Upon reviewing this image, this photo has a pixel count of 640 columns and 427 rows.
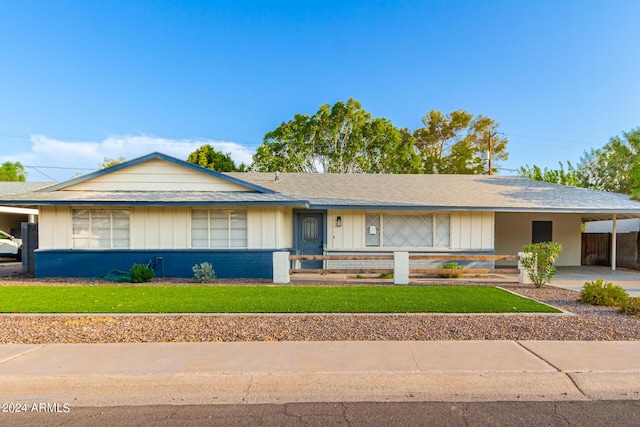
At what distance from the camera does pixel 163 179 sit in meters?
Answer: 13.4

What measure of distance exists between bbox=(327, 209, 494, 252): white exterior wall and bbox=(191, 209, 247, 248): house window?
3.19m

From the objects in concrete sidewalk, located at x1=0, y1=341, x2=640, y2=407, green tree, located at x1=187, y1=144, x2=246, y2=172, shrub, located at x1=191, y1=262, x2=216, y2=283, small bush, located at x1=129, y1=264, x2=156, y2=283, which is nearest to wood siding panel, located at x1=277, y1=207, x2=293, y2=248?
shrub, located at x1=191, y1=262, x2=216, y2=283

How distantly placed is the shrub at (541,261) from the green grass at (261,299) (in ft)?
5.06

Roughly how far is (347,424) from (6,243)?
70.1 feet

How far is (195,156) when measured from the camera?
3509cm

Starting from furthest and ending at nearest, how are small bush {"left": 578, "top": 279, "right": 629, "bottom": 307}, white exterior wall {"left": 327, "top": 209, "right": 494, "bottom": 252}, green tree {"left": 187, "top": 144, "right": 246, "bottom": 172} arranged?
green tree {"left": 187, "top": 144, "right": 246, "bottom": 172} < white exterior wall {"left": 327, "top": 209, "right": 494, "bottom": 252} < small bush {"left": 578, "top": 279, "right": 629, "bottom": 307}

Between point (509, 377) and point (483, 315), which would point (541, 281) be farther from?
point (509, 377)

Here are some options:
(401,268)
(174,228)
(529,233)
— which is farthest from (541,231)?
(174,228)

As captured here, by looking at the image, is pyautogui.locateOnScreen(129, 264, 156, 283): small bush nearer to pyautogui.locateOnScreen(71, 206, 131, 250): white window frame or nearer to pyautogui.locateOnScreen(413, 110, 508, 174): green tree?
pyautogui.locateOnScreen(71, 206, 131, 250): white window frame

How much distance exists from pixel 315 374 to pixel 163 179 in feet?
35.3

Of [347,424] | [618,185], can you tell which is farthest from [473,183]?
[618,185]

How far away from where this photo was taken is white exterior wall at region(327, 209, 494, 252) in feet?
46.3

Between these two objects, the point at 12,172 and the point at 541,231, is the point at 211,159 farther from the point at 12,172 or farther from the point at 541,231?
the point at 12,172

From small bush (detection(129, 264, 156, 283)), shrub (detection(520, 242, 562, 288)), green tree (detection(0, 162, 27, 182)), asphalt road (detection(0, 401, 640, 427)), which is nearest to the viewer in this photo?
asphalt road (detection(0, 401, 640, 427))
